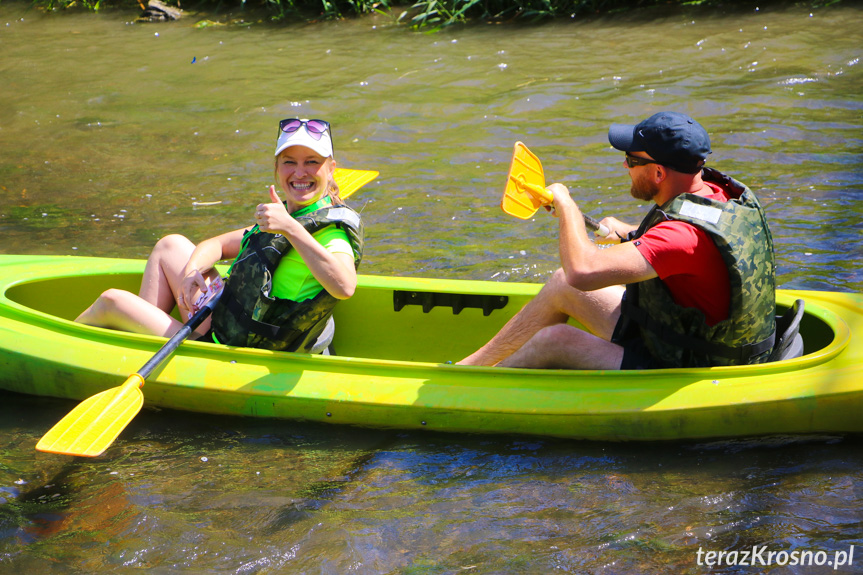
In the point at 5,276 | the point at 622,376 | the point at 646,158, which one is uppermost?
the point at 646,158

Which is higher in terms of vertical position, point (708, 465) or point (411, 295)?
point (411, 295)

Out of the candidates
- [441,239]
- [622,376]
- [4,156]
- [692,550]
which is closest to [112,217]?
[4,156]

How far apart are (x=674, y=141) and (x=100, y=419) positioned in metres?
2.12

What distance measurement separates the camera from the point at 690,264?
8.32 ft

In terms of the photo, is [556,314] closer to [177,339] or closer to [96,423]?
[177,339]

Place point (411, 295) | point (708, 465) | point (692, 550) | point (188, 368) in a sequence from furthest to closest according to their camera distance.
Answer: point (411, 295) < point (188, 368) < point (708, 465) < point (692, 550)

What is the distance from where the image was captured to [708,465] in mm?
2852

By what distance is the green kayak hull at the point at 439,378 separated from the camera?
282cm

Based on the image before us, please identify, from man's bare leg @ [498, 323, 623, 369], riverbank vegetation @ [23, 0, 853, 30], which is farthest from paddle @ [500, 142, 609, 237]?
riverbank vegetation @ [23, 0, 853, 30]

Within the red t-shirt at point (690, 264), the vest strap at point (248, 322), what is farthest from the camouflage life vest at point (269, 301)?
the red t-shirt at point (690, 264)

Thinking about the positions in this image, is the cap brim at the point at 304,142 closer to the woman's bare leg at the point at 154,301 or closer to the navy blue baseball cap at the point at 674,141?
the woman's bare leg at the point at 154,301

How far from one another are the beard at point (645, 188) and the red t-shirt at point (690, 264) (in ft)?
0.50

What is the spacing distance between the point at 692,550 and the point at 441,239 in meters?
2.93

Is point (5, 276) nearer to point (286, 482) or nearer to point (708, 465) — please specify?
point (286, 482)
